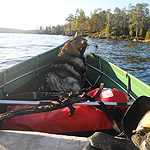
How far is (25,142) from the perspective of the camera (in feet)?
5.43

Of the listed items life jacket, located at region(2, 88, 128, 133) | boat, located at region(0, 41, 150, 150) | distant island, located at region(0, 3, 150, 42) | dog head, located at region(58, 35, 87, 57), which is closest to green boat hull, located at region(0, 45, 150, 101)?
boat, located at region(0, 41, 150, 150)

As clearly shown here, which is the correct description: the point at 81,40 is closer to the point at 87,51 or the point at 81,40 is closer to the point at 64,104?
the point at 87,51

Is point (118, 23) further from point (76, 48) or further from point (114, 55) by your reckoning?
point (76, 48)

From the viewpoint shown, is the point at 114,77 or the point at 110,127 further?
the point at 114,77

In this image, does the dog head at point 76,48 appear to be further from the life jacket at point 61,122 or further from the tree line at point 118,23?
the tree line at point 118,23

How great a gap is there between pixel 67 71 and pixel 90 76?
58.1 inches

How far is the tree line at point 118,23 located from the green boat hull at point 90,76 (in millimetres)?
61463

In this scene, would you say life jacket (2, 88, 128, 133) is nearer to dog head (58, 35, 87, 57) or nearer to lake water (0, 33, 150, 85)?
dog head (58, 35, 87, 57)

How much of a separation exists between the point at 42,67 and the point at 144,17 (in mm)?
80625

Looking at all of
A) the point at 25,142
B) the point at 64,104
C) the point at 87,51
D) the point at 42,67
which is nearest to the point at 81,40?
the point at 87,51

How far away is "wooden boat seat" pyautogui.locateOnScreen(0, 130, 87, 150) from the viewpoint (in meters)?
1.58

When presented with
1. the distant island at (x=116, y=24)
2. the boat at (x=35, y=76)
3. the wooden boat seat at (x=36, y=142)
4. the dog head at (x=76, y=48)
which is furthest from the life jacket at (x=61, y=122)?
the distant island at (x=116, y=24)

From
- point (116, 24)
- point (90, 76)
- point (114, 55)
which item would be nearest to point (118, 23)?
point (116, 24)

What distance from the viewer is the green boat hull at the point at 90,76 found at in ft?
11.0
